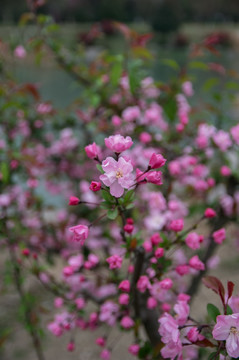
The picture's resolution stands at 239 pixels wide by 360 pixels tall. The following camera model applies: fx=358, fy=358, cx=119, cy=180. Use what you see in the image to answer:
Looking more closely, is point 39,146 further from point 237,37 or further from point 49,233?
point 237,37

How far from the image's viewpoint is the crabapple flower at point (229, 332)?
434 millimetres

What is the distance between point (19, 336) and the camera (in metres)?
1.57

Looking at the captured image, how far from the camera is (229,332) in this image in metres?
0.44

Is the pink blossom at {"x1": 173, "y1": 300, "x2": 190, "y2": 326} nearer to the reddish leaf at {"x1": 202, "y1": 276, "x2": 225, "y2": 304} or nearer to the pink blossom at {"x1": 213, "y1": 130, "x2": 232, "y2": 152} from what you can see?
the reddish leaf at {"x1": 202, "y1": 276, "x2": 225, "y2": 304}

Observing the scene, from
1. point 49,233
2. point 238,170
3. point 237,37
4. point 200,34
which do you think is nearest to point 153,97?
point 238,170

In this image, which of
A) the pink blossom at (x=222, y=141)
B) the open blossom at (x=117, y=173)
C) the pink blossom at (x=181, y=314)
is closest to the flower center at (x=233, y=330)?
the pink blossom at (x=181, y=314)

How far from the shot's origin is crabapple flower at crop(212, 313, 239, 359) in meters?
0.43

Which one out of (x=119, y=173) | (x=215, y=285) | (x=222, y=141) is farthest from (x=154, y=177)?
(x=222, y=141)

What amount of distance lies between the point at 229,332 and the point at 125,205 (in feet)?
0.74

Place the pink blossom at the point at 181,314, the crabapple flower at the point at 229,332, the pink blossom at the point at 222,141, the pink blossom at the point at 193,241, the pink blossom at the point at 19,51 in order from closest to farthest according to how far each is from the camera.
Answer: the crabapple flower at the point at 229,332 < the pink blossom at the point at 181,314 < the pink blossom at the point at 193,241 < the pink blossom at the point at 222,141 < the pink blossom at the point at 19,51

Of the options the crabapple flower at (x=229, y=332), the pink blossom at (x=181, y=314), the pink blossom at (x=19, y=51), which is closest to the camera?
the crabapple flower at (x=229, y=332)

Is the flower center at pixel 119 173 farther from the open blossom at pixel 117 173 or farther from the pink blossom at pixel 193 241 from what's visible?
the pink blossom at pixel 193 241

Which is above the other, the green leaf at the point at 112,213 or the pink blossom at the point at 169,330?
the green leaf at the point at 112,213

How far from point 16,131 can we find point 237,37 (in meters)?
5.36
